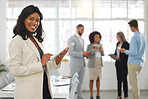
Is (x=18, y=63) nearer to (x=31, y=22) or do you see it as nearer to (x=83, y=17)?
(x=31, y=22)

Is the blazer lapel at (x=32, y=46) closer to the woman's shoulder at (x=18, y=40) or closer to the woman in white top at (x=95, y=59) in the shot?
the woman's shoulder at (x=18, y=40)

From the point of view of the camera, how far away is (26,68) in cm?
185

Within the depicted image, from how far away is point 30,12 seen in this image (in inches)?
74.9

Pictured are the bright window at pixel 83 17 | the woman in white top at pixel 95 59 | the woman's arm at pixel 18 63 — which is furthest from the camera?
the bright window at pixel 83 17

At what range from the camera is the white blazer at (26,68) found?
1837 mm

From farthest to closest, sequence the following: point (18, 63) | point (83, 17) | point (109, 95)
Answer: point (83, 17) < point (109, 95) < point (18, 63)

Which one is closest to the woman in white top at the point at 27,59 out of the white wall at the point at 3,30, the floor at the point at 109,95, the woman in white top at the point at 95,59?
the woman in white top at the point at 95,59

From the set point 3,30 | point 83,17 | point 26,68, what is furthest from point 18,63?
point 83,17

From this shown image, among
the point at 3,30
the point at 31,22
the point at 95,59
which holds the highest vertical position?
the point at 3,30

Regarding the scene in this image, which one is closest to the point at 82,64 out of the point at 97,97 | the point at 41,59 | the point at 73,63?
the point at 73,63

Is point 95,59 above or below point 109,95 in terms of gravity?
above

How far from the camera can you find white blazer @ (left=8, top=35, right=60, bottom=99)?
1837mm

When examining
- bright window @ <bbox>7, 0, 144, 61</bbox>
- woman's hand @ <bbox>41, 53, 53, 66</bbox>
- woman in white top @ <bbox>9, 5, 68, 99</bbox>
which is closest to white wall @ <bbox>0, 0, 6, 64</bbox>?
bright window @ <bbox>7, 0, 144, 61</bbox>

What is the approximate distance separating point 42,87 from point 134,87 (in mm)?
2949
